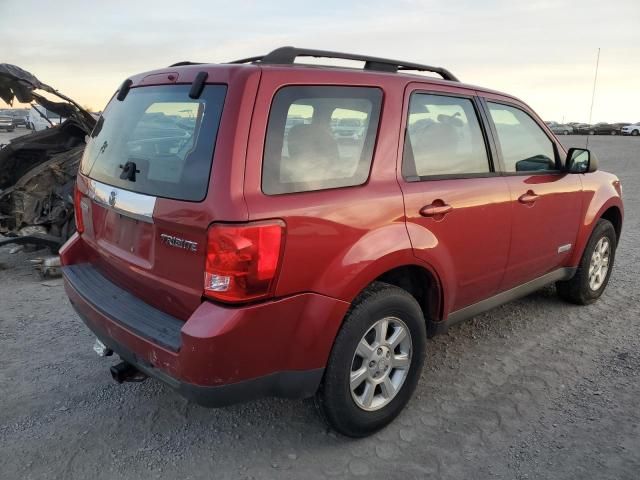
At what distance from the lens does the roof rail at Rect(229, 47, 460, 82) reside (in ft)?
7.98

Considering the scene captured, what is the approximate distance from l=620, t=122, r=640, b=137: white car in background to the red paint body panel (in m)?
49.9

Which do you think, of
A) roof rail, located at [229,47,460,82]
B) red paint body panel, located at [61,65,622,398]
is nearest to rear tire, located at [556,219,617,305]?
red paint body panel, located at [61,65,622,398]

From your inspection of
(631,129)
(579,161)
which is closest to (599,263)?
(579,161)

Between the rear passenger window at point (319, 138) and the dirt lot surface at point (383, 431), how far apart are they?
1.36 metres

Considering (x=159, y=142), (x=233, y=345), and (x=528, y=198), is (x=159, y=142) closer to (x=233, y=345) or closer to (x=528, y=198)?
(x=233, y=345)

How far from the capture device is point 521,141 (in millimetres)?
3652

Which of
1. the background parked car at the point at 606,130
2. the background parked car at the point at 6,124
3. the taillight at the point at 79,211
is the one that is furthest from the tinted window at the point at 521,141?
the background parked car at the point at 606,130

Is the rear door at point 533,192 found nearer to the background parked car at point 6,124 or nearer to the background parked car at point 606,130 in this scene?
the background parked car at point 6,124

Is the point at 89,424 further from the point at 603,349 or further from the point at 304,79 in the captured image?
the point at 603,349

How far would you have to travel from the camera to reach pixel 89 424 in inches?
111

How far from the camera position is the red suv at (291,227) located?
2141 millimetres

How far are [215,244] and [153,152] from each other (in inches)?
27.6

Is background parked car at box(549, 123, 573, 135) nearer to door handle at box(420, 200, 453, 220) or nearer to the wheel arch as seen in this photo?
the wheel arch

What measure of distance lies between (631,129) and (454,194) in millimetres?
50656
